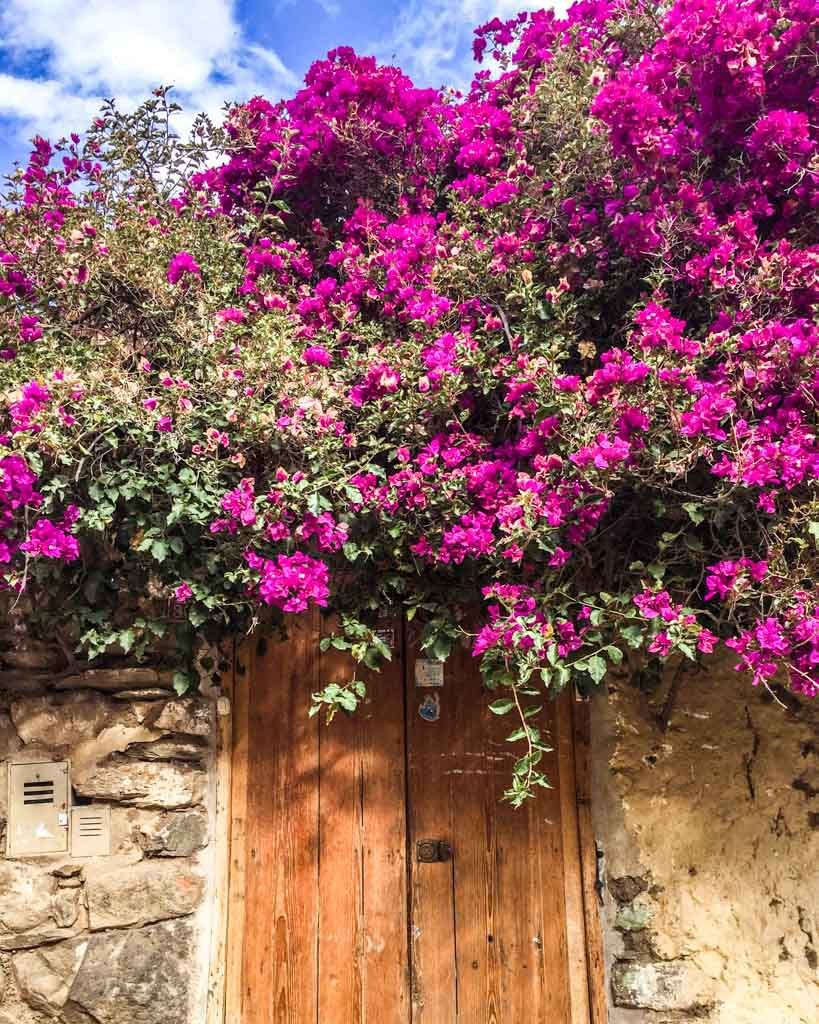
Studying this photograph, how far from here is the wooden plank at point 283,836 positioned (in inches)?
115

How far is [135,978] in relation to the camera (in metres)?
2.64

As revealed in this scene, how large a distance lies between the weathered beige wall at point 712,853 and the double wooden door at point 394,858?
0.24 m

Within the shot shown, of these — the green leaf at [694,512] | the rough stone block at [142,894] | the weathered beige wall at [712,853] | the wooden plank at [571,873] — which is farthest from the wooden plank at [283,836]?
the green leaf at [694,512]

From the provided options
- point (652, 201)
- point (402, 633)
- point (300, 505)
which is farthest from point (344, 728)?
point (652, 201)

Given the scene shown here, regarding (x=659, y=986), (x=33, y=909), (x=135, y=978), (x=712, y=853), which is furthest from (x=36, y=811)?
(x=712, y=853)

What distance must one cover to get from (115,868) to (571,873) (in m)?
1.54

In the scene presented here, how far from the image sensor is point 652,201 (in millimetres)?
2752

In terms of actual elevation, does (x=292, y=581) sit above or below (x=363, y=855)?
above

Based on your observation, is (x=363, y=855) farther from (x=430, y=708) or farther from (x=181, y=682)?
(x=181, y=682)

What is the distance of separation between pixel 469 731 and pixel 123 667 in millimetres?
1223

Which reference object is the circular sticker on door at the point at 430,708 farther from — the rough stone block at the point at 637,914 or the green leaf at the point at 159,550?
the green leaf at the point at 159,550

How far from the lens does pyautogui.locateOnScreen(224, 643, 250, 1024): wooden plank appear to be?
2.89 metres

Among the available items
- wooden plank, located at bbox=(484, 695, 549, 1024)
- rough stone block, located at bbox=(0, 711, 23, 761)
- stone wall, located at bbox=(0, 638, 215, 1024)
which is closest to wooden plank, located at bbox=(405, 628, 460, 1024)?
wooden plank, located at bbox=(484, 695, 549, 1024)

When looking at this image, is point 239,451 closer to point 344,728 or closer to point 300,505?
point 300,505
